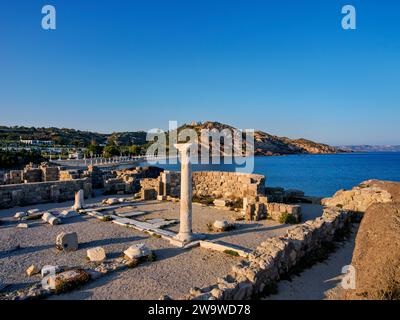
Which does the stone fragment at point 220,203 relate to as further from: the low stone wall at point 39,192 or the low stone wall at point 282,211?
the low stone wall at point 39,192

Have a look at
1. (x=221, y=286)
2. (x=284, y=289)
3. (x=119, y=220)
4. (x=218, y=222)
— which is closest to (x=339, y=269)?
(x=284, y=289)

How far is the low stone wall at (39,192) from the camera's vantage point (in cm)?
1576

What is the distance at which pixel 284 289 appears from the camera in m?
6.71

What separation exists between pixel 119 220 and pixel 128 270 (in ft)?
17.3

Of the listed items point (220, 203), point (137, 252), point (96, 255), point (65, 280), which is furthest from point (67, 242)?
point (220, 203)

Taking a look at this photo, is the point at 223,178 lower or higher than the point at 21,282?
higher

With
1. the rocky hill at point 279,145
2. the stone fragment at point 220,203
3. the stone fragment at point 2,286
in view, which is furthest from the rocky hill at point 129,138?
the stone fragment at point 2,286

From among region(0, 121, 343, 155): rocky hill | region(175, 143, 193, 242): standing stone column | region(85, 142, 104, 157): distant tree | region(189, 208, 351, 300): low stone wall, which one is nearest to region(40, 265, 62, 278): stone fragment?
region(175, 143, 193, 242): standing stone column

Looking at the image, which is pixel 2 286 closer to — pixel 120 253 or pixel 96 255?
pixel 96 255

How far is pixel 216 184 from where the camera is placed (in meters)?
19.3

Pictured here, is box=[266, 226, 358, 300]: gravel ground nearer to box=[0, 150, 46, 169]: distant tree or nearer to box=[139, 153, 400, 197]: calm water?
box=[139, 153, 400, 197]: calm water

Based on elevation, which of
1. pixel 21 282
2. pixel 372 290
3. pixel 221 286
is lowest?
pixel 21 282
